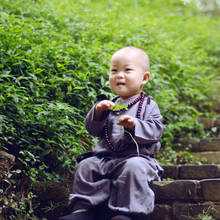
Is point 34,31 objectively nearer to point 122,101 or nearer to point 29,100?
point 29,100

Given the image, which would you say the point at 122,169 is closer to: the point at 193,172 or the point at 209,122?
the point at 193,172

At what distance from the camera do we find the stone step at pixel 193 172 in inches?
127

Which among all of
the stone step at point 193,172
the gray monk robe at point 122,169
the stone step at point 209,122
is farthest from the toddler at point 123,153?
the stone step at point 209,122

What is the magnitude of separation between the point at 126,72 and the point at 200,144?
208cm

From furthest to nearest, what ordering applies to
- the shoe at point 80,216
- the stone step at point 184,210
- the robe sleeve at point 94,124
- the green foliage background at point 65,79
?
the green foliage background at point 65,79 < the robe sleeve at point 94,124 < the stone step at point 184,210 < the shoe at point 80,216

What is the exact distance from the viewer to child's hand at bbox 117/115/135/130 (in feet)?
7.92

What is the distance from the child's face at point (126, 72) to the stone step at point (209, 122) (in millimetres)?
2493

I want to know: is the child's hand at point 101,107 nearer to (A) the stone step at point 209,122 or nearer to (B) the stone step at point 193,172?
(B) the stone step at point 193,172

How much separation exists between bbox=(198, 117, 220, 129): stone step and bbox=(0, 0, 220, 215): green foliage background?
144mm

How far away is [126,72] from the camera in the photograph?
2727 millimetres

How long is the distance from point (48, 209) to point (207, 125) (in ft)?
9.40

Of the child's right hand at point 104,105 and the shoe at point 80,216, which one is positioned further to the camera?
the child's right hand at point 104,105

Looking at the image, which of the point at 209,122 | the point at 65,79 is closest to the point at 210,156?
the point at 209,122

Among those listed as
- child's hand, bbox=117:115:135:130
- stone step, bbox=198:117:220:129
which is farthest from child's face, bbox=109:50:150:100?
stone step, bbox=198:117:220:129
